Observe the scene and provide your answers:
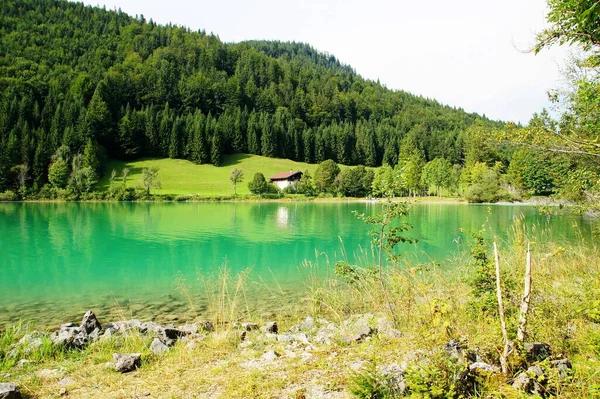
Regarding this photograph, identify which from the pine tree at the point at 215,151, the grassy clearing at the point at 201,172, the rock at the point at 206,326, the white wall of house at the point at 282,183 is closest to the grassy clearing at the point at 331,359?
the rock at the point at 206,326

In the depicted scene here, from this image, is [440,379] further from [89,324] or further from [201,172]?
[201,172]

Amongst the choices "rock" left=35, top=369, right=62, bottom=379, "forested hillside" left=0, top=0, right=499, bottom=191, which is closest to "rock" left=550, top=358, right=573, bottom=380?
"rock" left=35, top=369, right=62, bottom=379

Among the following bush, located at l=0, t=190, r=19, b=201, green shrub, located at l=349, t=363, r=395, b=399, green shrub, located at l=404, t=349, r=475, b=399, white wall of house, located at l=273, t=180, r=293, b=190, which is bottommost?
bush, located at l=0, t=190, r=19, b=201

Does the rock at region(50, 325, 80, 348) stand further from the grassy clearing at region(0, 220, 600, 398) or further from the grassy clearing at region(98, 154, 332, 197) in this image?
the grassy clearing at region(98, 154, 332, 197)

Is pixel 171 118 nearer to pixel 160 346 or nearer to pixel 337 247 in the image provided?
pixel 337 247

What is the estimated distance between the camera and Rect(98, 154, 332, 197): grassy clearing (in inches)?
3885

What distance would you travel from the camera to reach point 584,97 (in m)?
7.27

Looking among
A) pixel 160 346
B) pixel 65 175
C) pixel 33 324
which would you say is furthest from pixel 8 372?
pixel 65 175

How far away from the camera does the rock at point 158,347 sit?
6.89m

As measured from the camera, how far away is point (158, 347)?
6.99m

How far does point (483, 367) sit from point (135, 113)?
482 ft

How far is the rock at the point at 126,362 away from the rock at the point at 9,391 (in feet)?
4.25

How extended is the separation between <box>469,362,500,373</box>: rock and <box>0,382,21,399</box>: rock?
5734mm

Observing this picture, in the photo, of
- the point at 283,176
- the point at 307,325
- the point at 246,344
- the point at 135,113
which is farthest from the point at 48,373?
the point at 135,113
